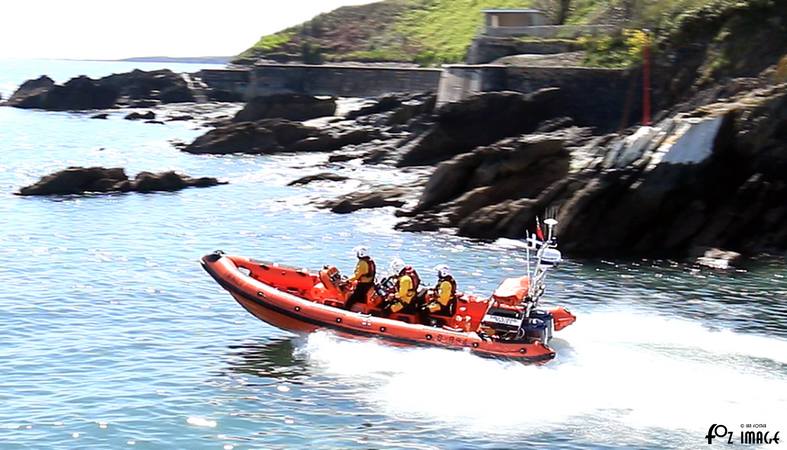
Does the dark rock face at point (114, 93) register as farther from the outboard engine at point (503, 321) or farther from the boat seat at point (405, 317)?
the outboard engine at point (503, 321)

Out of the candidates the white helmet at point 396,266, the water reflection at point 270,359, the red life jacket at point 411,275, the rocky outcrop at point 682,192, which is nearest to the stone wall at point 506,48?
the rocky outcrop at point 682,192

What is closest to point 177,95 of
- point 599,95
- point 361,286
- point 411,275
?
point 599,95

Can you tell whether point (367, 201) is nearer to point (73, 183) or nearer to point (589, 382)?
point (73, 183)

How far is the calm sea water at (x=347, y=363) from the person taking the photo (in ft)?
50.7

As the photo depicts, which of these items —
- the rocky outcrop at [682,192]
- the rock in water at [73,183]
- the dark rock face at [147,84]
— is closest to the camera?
the rocky outcrop at [682,192]

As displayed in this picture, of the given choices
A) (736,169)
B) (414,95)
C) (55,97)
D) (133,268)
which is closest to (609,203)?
(736,169)

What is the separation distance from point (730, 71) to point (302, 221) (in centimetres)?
1897

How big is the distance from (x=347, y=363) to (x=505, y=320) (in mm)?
2898

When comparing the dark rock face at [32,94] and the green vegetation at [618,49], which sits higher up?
the green vegetation at [618,49]

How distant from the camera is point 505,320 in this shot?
18.8m

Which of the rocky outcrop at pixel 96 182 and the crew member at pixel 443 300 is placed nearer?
the crew member at pixel 443 300

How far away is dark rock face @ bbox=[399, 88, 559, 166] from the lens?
45219 mm

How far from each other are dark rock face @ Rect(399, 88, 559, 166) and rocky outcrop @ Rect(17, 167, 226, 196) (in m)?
10.5

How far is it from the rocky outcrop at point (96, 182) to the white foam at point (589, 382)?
24670 millimetres
